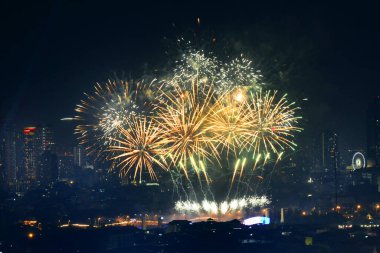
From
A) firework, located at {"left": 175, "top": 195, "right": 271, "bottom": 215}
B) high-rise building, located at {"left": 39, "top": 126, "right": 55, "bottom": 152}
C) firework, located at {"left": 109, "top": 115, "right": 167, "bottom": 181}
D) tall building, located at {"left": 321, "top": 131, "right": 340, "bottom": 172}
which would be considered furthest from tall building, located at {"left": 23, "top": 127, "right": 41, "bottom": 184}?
firework, located at {"left": 109, "top": 115, "right": 167, "bottom": 181}

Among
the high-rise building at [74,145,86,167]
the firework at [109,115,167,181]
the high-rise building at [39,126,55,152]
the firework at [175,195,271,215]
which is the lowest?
the firework at [175,195,271,215]

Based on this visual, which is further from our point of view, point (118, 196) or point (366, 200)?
point (366, 200)

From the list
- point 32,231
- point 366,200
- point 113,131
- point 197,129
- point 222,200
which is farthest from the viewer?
point 366,200

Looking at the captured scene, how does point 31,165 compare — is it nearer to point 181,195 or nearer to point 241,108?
point 181,195

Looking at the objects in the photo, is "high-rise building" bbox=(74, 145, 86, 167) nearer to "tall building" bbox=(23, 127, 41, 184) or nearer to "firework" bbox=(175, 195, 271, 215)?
"tall building" bbox=(23, 127, 41, 184)

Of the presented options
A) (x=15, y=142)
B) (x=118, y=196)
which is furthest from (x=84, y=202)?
(x=15, y=142)

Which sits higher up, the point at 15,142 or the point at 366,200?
the point at 15,142

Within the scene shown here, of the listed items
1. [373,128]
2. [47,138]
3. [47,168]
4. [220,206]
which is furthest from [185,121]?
[373,128]

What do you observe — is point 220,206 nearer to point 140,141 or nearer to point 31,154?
point 140,141

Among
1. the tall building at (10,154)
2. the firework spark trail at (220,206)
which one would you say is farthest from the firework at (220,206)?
the tall building at (10,154)
